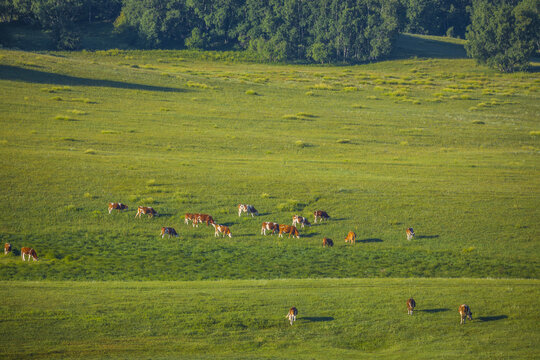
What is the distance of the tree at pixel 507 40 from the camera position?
140625mm

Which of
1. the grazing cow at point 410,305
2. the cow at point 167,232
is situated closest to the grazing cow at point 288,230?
the cow at point 167,232

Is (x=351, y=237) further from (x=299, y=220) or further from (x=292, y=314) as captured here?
(x=292, y=314)

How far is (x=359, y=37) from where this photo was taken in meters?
162

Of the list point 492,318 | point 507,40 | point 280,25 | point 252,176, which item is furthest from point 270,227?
point 280,25

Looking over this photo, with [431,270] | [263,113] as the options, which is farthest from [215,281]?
[263,113]

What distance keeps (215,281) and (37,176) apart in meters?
23.6

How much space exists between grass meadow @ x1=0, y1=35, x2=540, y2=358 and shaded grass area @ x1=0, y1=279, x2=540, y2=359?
3.7 inches

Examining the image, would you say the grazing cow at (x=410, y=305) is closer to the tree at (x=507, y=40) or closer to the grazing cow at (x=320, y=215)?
the grazing cow at (x=320, y=215)

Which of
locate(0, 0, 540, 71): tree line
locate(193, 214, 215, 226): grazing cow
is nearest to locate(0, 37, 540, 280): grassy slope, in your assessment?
locate(193, 214, 215, 226): grazing cow

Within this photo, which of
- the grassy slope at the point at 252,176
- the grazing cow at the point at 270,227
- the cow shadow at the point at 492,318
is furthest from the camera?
the grazing cow at the point at 270,227

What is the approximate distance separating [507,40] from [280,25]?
216 feet

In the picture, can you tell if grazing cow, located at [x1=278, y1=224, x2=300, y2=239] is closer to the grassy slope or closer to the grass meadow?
the grass meadow

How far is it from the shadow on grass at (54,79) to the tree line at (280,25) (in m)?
59.0

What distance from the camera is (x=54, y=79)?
84.3 m
